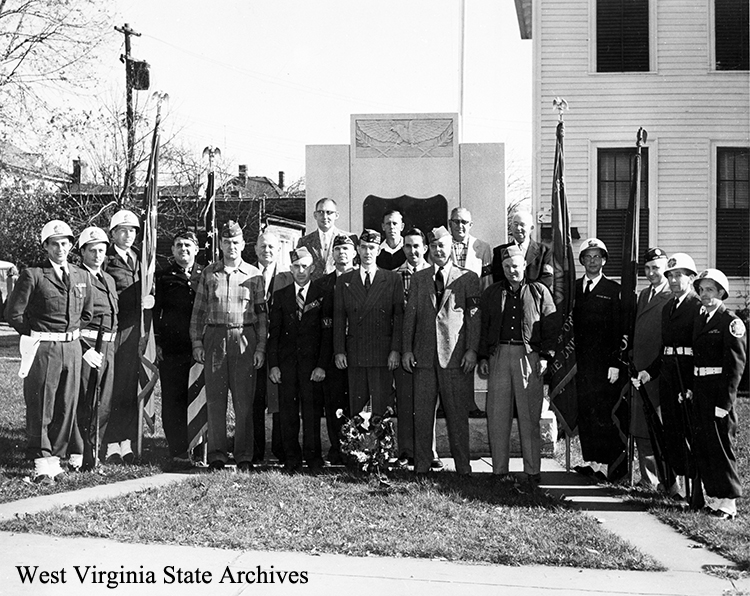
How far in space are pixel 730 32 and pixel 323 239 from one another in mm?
10789

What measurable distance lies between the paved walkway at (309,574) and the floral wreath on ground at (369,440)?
2102 millimetres

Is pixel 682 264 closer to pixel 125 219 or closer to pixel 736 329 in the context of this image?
pixel 736 329

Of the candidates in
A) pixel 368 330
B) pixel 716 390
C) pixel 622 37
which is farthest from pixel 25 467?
pixel 622 37

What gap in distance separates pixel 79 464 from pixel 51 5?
609 inches

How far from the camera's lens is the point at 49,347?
A: 7270 mm

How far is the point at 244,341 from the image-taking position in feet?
25.5

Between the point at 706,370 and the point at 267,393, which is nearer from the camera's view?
the point at 706,370

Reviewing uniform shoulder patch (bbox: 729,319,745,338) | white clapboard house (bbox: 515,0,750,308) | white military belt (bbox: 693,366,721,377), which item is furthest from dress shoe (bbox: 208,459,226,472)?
white clapboard house (bbox: 515,0,750,308)

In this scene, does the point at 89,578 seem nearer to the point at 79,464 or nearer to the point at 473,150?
the point at 79,464

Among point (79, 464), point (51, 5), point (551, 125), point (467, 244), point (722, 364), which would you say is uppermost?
point (51, 5)

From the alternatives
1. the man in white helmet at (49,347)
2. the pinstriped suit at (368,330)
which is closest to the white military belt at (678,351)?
the pinstriped suit at (368,330)

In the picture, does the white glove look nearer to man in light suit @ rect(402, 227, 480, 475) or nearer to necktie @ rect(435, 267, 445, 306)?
man in light suit @ rect(402, 227, 480, 475)

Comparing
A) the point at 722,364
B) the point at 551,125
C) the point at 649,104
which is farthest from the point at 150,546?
the point at 649,104

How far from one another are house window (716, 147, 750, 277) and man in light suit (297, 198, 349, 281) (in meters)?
9.62
